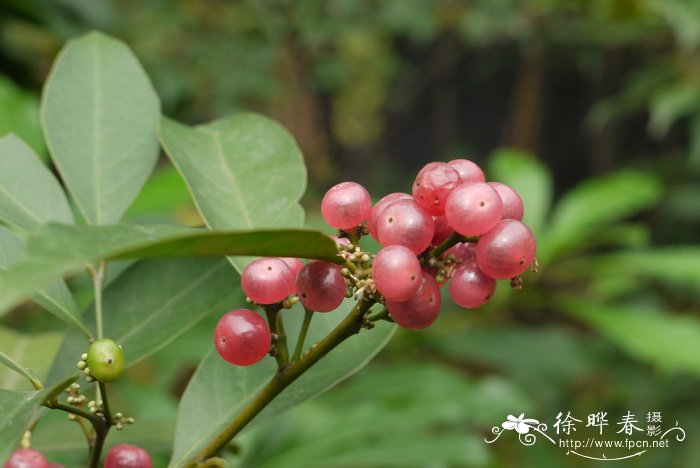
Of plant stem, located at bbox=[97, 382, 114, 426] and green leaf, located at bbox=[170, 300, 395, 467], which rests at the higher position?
green leaf, located at bbox=[170, 300, 395, 467]

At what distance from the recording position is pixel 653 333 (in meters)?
1.38

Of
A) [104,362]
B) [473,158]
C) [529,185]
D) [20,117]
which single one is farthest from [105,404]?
[473,158]

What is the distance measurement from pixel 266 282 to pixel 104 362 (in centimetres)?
8

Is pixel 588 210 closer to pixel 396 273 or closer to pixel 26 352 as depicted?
pixel 26 352

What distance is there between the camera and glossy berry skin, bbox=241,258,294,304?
1.19ft

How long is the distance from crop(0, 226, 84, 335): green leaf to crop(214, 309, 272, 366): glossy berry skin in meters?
0.09

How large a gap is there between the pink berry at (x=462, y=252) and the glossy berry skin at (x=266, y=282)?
3.1 inches

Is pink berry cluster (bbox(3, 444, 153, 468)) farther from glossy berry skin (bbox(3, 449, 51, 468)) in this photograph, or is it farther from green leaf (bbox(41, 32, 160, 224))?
green leaf (bbox(41, 32, 160, 224))

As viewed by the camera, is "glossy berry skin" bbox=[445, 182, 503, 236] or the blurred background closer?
"glossy berry skin" bbox=[445, 182, 503, 236]

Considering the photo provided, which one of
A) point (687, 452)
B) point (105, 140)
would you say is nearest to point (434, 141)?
A: point (687, 452)

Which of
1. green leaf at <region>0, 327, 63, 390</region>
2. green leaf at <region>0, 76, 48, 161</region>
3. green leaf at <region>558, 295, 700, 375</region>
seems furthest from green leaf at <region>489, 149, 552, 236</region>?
green leaf at <region>0, 327, 63, 390</region>

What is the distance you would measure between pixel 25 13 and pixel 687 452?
1.73m

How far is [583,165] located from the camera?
11.4ft

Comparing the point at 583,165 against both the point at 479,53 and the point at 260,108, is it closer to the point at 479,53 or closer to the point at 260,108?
the point at 479,53
